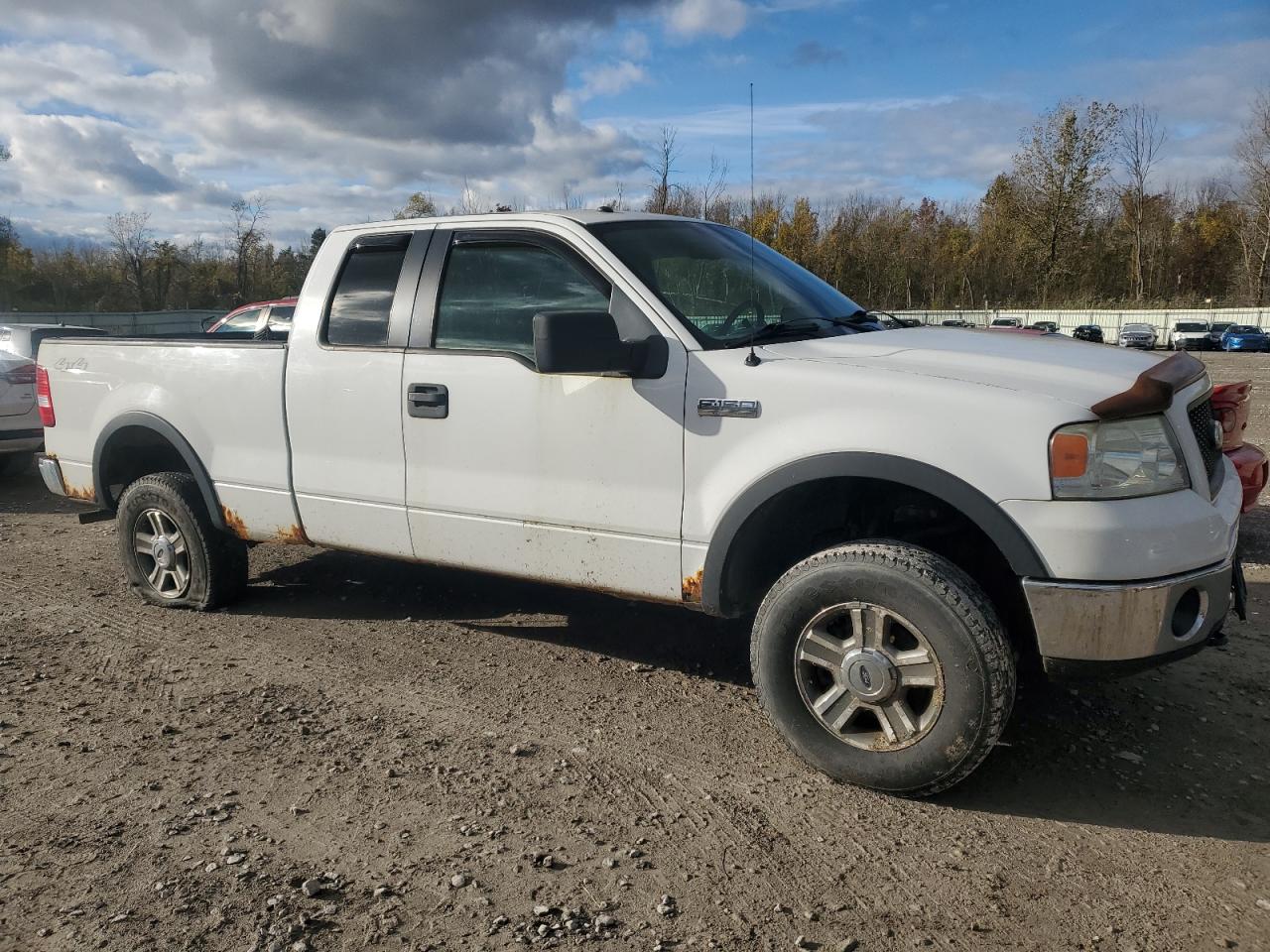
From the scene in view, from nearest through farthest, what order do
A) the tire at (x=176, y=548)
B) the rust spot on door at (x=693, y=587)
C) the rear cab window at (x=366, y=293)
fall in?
the rust spot on door at (x=693, y=587)
the rear cab window at (x=366, y=293)
the tire at (x=176, y=548)

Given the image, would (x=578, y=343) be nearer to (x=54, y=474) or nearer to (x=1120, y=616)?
(x=1120, y=616)

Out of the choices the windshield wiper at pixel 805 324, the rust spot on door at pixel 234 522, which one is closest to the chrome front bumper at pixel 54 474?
the rust spot on door at pixel 234 522

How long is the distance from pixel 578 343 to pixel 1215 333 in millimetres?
46585

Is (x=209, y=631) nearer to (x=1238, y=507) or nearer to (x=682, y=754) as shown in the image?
(x=682, y=754)

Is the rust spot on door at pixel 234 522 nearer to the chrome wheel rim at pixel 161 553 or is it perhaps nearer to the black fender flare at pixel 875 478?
the chrome wheel rim at pixel 161 553

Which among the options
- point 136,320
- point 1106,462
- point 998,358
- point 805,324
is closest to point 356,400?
point 805,324

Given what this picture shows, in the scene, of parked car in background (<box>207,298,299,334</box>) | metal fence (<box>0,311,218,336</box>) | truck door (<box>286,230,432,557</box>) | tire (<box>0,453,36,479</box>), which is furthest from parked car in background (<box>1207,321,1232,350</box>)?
truck door (<box>286,230,432,557</box>)

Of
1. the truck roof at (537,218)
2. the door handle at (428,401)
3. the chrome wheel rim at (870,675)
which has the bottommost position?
the chrome wheel rim at (870,675)

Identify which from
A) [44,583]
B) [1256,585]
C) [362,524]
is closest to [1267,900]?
[1256,585]

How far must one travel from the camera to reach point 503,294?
4.12 meters

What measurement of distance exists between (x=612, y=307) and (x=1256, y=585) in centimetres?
411

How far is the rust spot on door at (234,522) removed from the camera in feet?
16.2

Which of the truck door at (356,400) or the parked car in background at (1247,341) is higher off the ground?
the truck door at (356,400)

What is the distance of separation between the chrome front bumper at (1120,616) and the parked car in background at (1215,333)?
44159 millimetres
